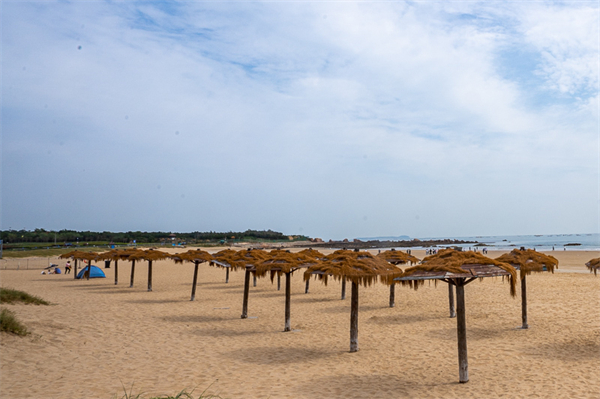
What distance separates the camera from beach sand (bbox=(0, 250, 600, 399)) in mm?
8164

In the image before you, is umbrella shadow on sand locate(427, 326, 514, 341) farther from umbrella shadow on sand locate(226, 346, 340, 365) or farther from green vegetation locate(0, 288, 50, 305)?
green vegetation locate(0, 288, 50, 305)

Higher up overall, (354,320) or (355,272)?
(355,272)

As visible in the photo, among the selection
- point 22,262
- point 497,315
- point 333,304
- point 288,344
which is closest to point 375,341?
point 288,344

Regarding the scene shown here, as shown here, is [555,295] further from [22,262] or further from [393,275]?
[22,262]

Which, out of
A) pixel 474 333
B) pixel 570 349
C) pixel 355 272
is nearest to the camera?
pixel 355 272

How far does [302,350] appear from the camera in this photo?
11234 millimetres

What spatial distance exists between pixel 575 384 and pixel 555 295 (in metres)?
13.3

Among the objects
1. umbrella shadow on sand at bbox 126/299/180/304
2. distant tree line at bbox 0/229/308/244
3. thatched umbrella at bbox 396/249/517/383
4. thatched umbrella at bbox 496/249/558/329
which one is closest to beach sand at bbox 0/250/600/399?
umbrella shadow on sand at bbox 126/299/180/304

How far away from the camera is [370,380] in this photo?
28.7 ft

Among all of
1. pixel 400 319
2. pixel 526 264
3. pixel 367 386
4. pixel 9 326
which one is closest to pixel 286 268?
pixel 400 319

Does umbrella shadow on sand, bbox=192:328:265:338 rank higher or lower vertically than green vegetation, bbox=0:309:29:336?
lower

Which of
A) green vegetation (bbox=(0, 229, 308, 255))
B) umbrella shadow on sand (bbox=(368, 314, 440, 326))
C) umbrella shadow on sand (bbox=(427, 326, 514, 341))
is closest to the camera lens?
umbrella shadow on sand (bbox=(427, 326, 514, 341))

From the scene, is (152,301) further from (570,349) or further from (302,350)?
(570,349)

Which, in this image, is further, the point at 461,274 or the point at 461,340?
the point at 461,340
